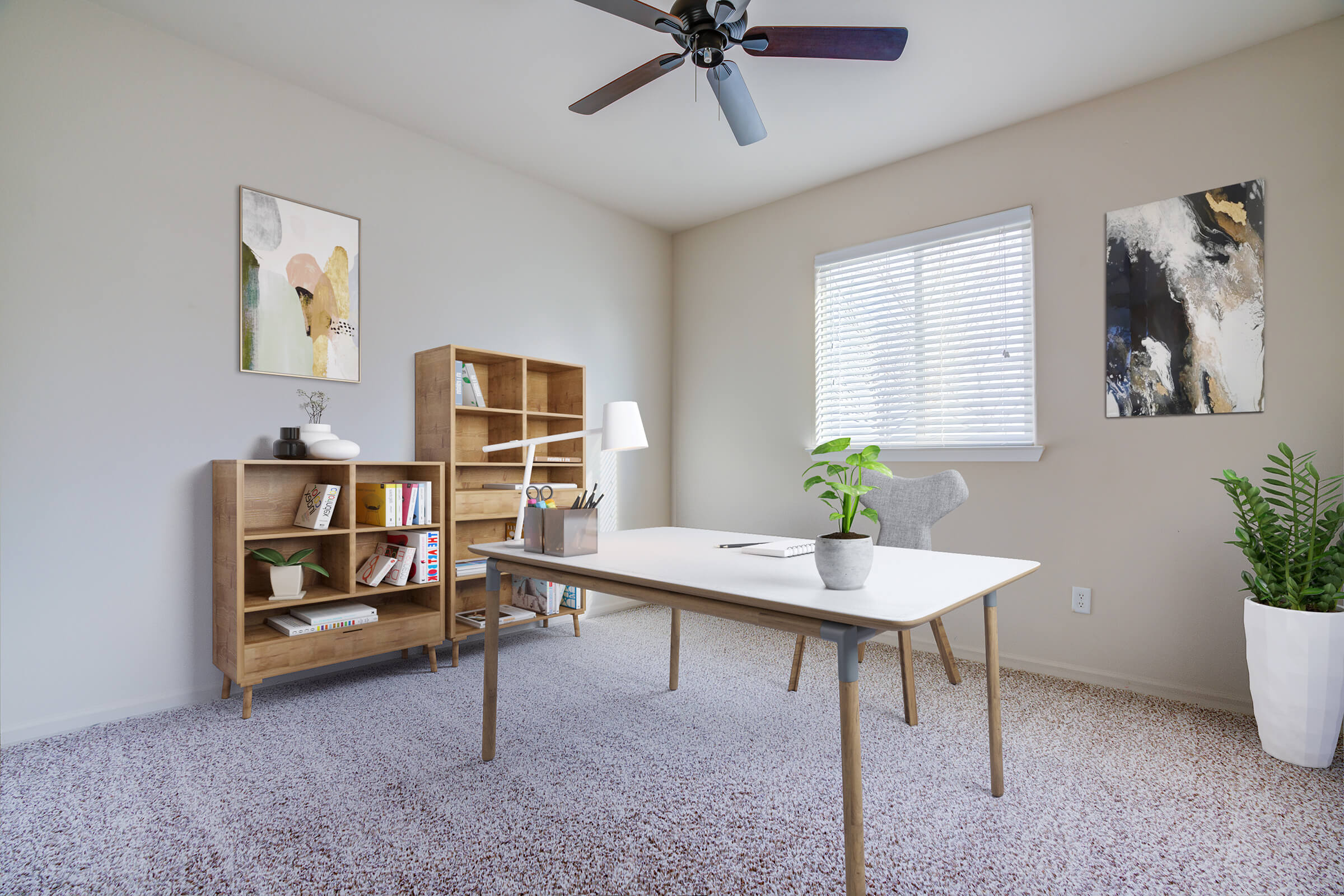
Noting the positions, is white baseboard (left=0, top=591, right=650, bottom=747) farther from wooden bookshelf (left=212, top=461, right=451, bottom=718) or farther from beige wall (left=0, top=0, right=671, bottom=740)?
wooden bookshelf (left=212, top=461, right=451, bottom=718)

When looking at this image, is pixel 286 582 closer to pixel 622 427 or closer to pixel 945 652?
pixel 622 427

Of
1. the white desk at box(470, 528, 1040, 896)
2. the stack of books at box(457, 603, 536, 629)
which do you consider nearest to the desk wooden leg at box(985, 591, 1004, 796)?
the white desk at box(470, 528, 1040, 896)

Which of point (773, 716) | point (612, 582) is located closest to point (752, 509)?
point (773, 716)

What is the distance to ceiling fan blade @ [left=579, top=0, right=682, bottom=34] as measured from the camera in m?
1.83

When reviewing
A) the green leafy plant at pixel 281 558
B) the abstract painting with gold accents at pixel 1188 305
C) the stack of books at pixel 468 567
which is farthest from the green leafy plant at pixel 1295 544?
the green leafy plant at pixel 281 558

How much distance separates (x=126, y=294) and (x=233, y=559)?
3.54 feet

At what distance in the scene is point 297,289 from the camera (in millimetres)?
2900

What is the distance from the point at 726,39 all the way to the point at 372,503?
2347 mm

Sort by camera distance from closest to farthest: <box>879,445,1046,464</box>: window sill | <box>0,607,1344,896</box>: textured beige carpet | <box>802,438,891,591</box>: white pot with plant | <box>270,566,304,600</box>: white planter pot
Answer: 1. <box>802,438,891,591</box>: white pot with plant
2. <box>0,607,1344,896</box>: textured beige carpet
3. <box>270,566,304,600</box>: white planter pot
4. <box>879,445,1046,464</box>: window sill

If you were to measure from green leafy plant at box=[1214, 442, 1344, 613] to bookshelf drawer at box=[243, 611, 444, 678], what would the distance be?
3.18 metres

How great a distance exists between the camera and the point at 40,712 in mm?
2297

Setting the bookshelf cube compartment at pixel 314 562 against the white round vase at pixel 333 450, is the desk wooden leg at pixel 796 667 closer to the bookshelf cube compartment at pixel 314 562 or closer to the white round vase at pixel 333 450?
the bookshelf cube compartment at pixel 314 562

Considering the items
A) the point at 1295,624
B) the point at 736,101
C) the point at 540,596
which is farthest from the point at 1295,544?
the point at 540,596

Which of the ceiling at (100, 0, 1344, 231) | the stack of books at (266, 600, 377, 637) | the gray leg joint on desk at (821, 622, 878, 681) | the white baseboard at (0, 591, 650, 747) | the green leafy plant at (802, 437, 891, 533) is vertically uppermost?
the ceiling at (100, 0, 1344, 231)
